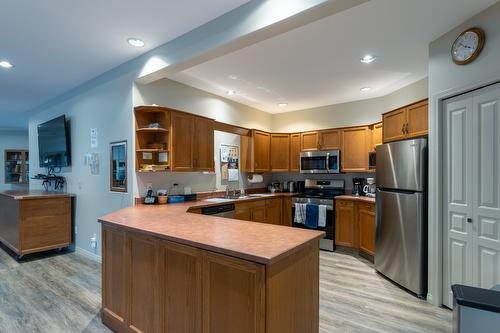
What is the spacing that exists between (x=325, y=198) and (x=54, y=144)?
16.0 ft

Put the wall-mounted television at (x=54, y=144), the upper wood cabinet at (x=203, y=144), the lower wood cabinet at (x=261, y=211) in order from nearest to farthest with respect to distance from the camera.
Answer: the upper wood cabinet at (x=203, y=144), the lower wood cabinet at (x=261, y=211), the wall-mounted television at (x=54, y=144)

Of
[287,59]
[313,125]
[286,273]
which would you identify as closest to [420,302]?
[286,273]

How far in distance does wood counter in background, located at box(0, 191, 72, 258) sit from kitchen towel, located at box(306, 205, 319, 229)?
13.2 ft

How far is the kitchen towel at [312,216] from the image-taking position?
4738 mm

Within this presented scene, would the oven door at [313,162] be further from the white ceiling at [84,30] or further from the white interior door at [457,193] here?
the white ceiling at [84,30]

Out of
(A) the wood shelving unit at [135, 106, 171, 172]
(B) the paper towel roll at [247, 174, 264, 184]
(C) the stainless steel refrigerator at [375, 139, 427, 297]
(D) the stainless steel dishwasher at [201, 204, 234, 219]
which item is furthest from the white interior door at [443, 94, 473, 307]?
(B) the paper towel roll at [247, 174, 264, 184]

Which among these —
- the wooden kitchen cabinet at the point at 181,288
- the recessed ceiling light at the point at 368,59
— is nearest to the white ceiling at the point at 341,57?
the recessed ceiling light at the point at 368,59

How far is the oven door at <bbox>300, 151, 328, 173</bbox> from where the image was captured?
16.7 ft

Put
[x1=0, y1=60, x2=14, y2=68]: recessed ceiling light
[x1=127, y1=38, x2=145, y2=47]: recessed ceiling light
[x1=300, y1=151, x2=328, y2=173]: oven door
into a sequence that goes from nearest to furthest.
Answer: [x1=127, y1=38, x2=145, y2=47]: recessed ceiling light → [x1=0, y1=60, x2=14, y2=68]: recessed ceiling light → [x1=300, y1=151, x2=328, y2=173]: oven door

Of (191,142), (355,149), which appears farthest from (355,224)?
(191,142)

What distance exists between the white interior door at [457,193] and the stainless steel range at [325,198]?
2.04 metres

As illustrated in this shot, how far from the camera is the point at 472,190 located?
241cm

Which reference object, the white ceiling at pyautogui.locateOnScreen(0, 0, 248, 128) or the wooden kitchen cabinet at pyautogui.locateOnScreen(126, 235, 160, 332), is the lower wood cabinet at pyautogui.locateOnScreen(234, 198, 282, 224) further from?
the white ceiling at pyautogui.locateOnScreen(0, 0, 248, 128)

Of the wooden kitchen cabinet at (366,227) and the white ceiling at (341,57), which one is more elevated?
the white ceiling at (341,57)
